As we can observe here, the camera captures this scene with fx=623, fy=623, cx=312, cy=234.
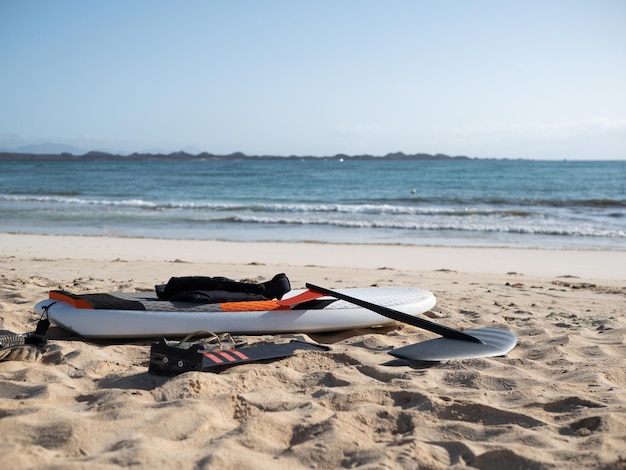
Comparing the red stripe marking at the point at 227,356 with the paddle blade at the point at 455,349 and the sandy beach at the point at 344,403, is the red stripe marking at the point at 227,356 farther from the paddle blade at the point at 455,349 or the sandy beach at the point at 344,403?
the paddle blade at the point at 455,349

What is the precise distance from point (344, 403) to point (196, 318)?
5.94 feet

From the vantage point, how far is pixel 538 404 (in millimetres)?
3189

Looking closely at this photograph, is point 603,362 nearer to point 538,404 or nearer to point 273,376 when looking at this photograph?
point 538,404

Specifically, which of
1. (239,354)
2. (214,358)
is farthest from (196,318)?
(214,358)

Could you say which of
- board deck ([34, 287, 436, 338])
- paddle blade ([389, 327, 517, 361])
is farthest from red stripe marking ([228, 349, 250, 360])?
paddle blade ([389, 327, 517, 361])

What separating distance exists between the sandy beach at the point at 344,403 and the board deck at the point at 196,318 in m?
0.10

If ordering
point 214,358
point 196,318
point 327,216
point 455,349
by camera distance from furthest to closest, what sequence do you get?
1. point 327,216
2. point 196,318
3. point 455,349
4. point 214,358

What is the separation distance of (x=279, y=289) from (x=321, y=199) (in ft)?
66.7

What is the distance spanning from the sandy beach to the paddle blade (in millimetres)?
59

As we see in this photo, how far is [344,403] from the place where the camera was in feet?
10.3

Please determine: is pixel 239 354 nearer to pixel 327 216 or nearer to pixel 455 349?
pixel 455 349

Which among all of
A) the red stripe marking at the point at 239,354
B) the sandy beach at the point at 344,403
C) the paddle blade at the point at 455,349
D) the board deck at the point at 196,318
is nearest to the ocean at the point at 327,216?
the sandy beach at the point at 344,403

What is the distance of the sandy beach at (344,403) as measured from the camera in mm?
2521

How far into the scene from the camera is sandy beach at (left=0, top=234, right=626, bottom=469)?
99.3 inches
